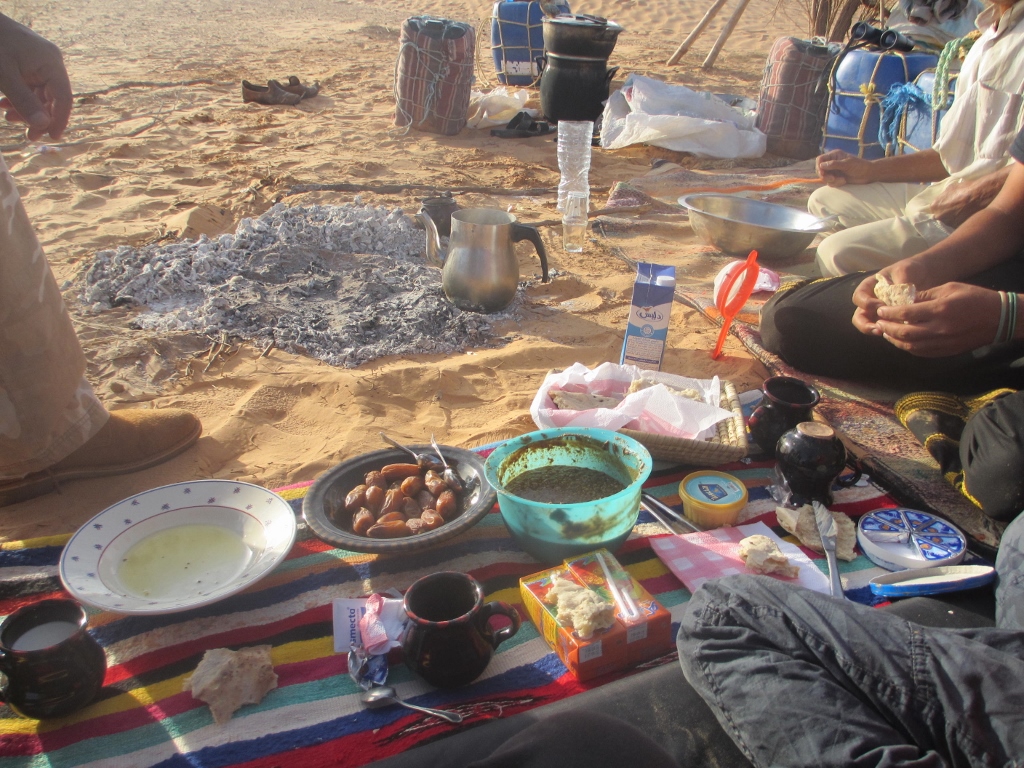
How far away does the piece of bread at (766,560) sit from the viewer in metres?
1.55

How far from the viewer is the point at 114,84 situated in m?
7.69

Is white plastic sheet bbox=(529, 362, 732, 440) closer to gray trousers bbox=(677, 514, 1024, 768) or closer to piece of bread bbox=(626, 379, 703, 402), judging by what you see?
piece of bread bbox=(626, 379, 703, 402)

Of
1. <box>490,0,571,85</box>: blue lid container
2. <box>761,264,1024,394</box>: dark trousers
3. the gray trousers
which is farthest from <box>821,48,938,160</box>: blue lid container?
the gray trousers

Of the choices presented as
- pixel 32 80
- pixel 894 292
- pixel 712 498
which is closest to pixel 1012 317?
pixel 894 292

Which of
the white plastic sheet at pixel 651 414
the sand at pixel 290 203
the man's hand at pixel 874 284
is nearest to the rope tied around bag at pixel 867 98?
the sand at pixel 290 203

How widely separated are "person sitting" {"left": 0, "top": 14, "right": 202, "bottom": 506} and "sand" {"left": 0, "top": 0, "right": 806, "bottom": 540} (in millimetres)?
97

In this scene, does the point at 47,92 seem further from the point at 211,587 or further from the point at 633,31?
the point at 633,31

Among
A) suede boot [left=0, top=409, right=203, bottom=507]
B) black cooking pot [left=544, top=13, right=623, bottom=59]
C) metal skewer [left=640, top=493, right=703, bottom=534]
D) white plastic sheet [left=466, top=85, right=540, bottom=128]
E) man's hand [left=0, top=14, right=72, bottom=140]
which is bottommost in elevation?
suede boot [left=0, top=409, right=203, bottom=507]

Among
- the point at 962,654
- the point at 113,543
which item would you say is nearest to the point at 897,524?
the point at 962,654

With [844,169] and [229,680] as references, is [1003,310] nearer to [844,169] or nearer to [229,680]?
[844,169]

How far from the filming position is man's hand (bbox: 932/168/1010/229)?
2594 mm

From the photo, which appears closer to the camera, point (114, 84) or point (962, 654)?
point (962, 654)

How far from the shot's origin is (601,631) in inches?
51.8

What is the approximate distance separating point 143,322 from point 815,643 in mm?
3113
